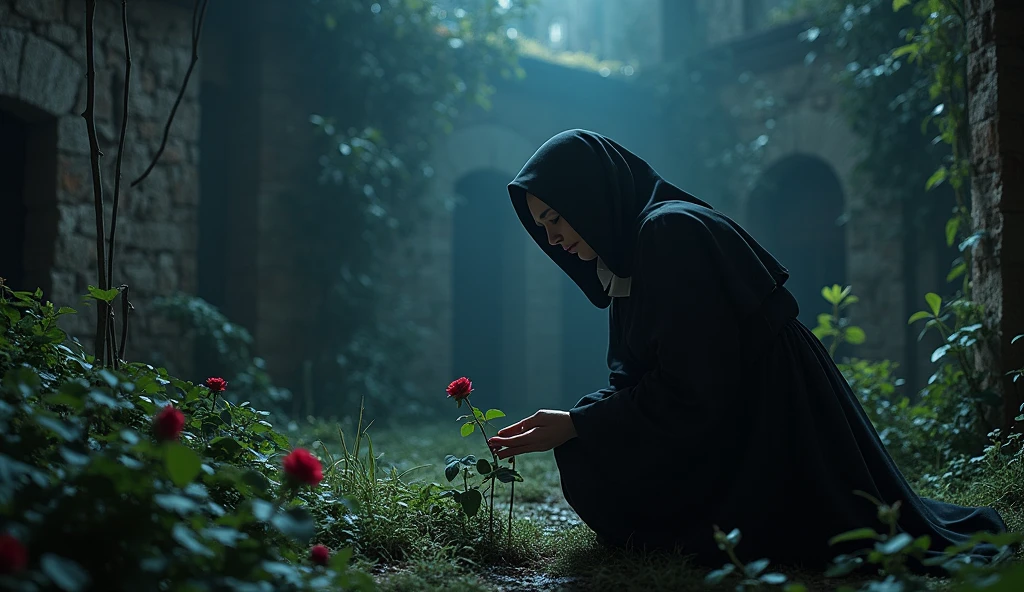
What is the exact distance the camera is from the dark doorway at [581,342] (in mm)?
8812

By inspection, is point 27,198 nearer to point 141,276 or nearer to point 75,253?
point 75,253

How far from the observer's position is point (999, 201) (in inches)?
126

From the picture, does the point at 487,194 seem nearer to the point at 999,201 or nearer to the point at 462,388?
the point at 999,201

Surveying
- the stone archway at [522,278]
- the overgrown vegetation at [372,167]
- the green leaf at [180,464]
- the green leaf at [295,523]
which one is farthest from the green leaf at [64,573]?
the stone archway at [522,278]

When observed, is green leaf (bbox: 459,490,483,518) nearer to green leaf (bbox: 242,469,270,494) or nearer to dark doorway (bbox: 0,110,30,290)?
green leaf (bbox: 242,469,270,494)

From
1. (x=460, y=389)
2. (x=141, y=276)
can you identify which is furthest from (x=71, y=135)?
(x=460, y=389)

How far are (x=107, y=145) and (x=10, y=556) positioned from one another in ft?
13.9

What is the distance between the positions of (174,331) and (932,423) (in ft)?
13.6

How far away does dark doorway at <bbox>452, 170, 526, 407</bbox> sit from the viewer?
8.22 meters

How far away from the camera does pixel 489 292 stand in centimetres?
840

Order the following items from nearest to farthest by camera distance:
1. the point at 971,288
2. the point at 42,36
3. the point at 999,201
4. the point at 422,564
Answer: the point at 422,564 < the point at 999,201 < the point at 971,288 < the point at 42,36

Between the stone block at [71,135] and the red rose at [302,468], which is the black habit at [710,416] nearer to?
the red rose at [302,468]

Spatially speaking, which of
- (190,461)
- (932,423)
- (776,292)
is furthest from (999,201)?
(190,461)

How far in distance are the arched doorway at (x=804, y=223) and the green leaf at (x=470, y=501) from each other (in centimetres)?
641
